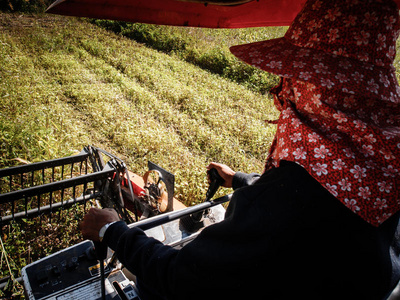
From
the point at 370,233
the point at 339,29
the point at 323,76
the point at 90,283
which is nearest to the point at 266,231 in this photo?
the point at 370,233

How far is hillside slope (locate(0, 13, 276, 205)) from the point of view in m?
4.59

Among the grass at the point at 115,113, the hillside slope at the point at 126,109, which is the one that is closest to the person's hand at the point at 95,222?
the grass at the point at 115,113

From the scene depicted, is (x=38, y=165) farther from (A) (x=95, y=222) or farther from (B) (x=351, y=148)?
(B) (x=351, y=148)

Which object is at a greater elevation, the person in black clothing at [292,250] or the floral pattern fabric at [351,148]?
the floral pattern fabric at [351,148]

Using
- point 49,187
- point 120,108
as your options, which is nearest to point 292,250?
point 49,187

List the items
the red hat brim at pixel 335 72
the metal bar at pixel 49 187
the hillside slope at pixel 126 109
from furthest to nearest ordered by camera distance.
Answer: the hillside slope at pixel 126 109 < the metal bar at pixel 49 187 < the red hat brim at pixel 335 72

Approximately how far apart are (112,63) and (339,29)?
29.8 ft

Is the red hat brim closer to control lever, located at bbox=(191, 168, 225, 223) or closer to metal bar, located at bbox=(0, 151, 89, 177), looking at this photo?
control lever, located at bbox=(191, 168, 225, 223)

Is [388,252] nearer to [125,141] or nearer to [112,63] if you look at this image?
[125,141]

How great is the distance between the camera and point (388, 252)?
3.12 feet

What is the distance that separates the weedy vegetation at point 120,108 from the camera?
151 inches

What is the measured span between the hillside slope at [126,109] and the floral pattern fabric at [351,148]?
3329mm

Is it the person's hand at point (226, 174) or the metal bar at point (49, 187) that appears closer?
the metal bar at point (49, 187)

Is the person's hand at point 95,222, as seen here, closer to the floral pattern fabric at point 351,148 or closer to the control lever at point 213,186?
the control lever at point 213,186
